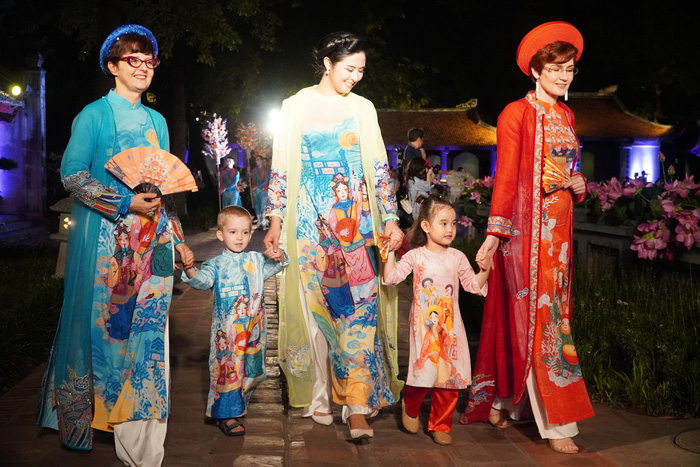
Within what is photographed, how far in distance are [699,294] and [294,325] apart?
11.0 ft

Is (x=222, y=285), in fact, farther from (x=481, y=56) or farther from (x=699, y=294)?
(x=481, y=56)

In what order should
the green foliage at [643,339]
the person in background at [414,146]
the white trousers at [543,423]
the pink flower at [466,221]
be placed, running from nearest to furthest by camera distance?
the white trousers at [543,423] < the green foliage at [643,339] < the person in background at [414,146] < the pink flower at [466,221]

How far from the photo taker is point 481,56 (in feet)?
123

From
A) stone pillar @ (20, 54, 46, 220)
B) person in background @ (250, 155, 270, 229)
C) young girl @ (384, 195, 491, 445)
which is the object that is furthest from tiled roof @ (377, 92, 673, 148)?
young girl @ (384, 195, 491, 445)

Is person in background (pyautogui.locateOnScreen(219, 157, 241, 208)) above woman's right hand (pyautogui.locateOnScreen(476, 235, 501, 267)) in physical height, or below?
above

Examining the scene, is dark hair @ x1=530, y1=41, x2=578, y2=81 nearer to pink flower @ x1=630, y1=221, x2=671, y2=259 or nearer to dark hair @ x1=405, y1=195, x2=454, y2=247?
dark hair @ x1=405, y1=195, x2=454, y2=247

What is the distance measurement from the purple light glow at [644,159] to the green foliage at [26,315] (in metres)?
27.0

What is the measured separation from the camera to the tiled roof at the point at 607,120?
32.4 metres

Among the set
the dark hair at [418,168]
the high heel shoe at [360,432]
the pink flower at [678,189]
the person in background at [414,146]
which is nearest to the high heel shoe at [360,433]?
the high heel shoe at [360,432]

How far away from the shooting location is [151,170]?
171 inches

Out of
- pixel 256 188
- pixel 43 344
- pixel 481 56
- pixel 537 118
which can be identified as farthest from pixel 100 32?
pixel 481 56

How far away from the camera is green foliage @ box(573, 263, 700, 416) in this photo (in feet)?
17.1

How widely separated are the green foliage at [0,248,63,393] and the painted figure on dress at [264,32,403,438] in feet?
8.14

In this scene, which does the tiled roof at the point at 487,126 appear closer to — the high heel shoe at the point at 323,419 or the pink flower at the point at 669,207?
the pink flower at the point at 669,207
